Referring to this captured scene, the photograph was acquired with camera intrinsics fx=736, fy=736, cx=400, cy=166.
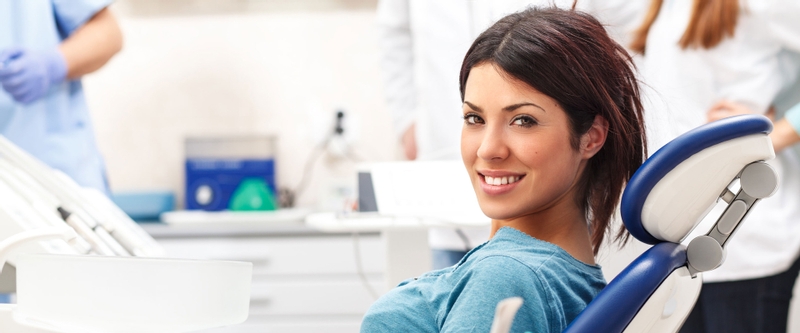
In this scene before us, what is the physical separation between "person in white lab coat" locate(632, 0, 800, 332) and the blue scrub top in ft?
3.96

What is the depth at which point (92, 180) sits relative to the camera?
65.0 inches

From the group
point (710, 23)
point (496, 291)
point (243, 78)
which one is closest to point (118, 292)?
point (496, 291)

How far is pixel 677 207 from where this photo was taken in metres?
0.68

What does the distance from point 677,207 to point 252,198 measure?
2.23m

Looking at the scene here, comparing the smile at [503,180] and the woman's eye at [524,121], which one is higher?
the woman's eye at [524,121]

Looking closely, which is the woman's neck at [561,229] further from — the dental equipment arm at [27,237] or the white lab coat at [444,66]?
the white lab coat at [444,66]

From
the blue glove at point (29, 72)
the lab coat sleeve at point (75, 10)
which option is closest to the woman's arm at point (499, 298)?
the blue glove at point (29, 72)

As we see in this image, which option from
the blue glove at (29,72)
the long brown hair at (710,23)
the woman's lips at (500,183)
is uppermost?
the long brown hair at (710,23)

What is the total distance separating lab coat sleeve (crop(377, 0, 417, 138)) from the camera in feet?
6.68

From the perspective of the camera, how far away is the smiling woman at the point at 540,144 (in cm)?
74

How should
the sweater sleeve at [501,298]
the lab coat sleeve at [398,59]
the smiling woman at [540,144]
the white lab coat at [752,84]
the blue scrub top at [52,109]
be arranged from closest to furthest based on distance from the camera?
the sweater sleeve at [501,298], the smiling woman at [540,144], the white lab coat at [752,84], the blue scrub top at [52,109], the lab coat sleeve at [398,59]

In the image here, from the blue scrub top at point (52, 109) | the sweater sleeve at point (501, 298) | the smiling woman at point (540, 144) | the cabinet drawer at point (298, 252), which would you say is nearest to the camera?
the sweater sleeve at point (501, 298)

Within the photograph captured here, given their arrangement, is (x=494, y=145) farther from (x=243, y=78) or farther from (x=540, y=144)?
(x=243, y=78)

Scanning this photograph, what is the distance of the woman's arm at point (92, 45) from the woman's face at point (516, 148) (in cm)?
111
